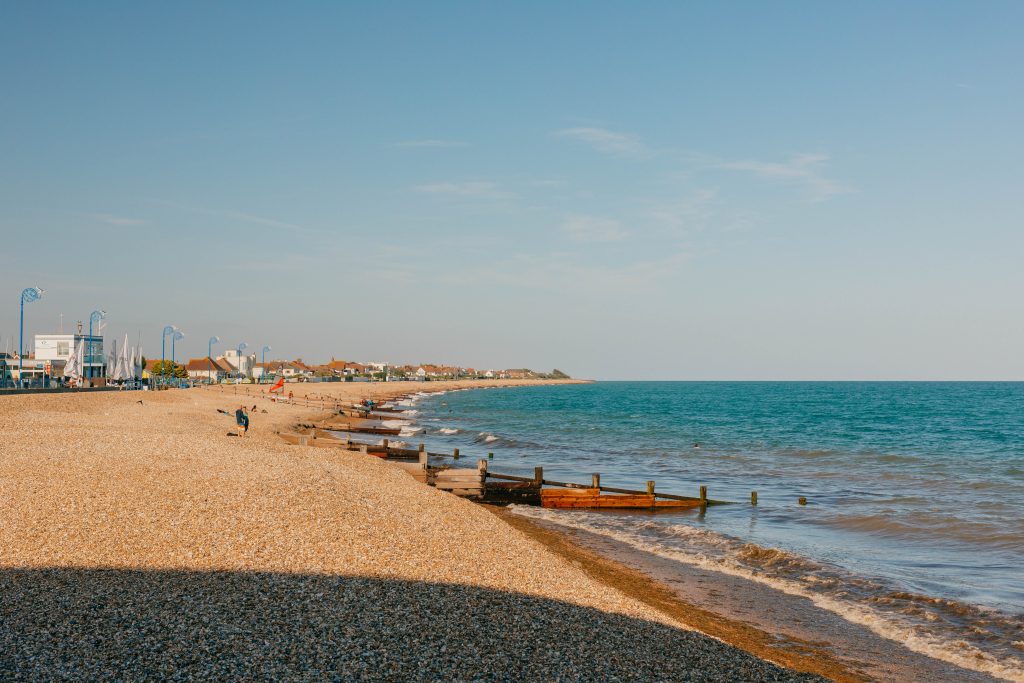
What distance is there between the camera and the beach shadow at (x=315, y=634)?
9789 mm

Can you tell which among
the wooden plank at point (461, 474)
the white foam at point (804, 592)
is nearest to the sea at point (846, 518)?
the white foam at point (804, 592)

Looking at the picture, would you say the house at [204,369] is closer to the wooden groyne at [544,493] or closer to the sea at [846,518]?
the sea at [846,518]

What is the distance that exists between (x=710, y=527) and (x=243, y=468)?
53.1ft

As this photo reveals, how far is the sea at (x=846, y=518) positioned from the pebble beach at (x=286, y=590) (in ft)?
19.2

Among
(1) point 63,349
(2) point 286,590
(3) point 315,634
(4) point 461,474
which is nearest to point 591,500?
(4) point 461,474

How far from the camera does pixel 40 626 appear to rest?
428 inches

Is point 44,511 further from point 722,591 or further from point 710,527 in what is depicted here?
point 710,527

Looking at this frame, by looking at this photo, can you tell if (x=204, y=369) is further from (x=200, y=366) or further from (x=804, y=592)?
(x=804, y=592)

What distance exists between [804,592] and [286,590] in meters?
12.7

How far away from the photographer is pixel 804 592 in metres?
18.0

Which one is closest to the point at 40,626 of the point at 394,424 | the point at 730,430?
the point at 394,424

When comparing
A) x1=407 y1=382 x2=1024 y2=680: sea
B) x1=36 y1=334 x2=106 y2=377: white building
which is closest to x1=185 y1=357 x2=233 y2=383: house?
A: x1=36 y1=334 x2=106 y2=377: white building

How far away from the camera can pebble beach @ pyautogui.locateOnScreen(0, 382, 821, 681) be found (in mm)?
10156

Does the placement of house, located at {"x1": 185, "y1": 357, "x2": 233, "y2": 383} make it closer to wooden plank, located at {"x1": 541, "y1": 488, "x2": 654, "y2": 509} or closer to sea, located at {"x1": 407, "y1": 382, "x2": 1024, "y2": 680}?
sea, located at {"x1": 407, "y1": 382, "x2": 1024, "y2": 680}
